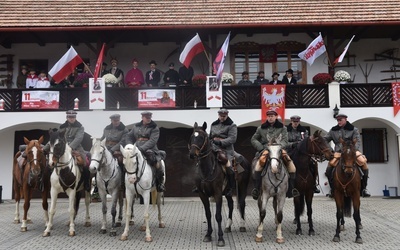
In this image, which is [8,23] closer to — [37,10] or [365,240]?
[37,10]

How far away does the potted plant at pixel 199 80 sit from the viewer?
1644cm

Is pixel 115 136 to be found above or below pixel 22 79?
below

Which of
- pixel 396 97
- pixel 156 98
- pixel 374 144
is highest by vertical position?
pixel 156 98

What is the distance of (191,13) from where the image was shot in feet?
58.1

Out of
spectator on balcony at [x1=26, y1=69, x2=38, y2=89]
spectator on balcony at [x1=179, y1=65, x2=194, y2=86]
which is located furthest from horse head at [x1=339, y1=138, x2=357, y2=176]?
spectator on balcony at [x1=26, y1=69, x2=38, y2=89]

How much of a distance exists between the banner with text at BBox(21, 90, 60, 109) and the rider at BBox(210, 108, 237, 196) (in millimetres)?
9741

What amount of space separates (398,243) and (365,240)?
2.21ft

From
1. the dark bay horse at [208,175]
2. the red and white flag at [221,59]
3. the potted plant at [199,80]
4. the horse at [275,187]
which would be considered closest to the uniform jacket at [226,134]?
the dark bay horse at [208,175]

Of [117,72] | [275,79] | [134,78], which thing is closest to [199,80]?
[134,78]

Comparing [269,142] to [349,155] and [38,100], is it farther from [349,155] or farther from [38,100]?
[38,100]

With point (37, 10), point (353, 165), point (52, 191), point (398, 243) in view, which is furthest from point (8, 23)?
point (398, 243)

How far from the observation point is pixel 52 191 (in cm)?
930

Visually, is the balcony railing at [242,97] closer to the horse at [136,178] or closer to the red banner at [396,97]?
the red banner at [396,97]

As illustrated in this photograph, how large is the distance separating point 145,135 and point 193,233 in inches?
110
